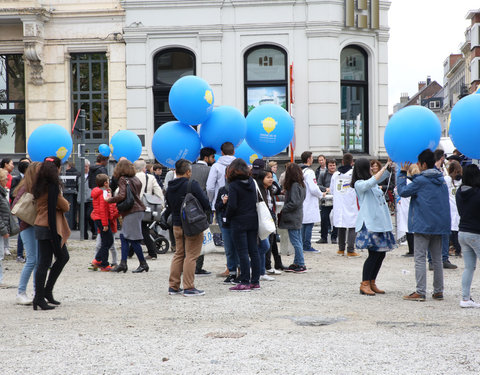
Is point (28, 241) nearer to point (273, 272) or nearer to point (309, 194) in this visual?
point (273, 272)

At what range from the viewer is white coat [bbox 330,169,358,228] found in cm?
1405

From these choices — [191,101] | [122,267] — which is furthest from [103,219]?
[191,101]

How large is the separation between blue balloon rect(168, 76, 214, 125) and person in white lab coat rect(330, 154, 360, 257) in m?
4.09

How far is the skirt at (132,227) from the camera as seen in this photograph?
1159cm

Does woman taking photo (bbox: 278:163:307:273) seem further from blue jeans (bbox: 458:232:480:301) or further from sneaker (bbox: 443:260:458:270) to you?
blue jeans (bbox: 458:232:480:301)

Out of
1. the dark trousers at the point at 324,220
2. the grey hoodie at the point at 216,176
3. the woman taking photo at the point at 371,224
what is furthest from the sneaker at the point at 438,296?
the dark trousers at the point at 324,220

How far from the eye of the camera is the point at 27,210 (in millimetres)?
8508

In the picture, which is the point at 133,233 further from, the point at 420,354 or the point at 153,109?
the point at 153,109

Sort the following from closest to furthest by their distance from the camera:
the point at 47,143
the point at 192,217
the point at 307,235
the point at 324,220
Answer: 1. the point at 192,217
2. the point at 47,143
3. the point at 307,235
4. the point at 324,220

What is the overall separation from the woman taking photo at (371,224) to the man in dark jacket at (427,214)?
381mm

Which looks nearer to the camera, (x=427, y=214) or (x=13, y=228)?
(x=427, y=214)

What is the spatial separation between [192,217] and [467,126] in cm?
338

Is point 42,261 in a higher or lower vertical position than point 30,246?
lower

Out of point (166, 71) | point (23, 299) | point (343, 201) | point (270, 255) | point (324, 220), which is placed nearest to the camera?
point (23, 299)
